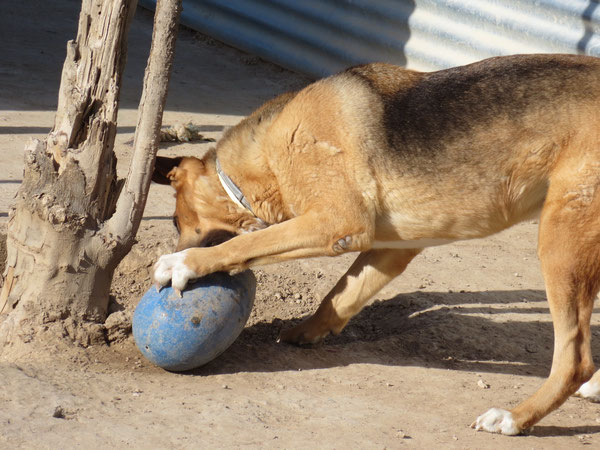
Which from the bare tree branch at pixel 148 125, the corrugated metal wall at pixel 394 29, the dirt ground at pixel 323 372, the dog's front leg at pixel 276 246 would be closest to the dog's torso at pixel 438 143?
the dog's front leg at pixel 276 246

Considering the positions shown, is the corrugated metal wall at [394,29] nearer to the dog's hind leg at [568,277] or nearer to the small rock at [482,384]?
the dog's hind leg at [568,277]

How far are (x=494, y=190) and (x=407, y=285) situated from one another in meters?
1.61

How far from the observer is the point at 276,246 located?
14.1ft

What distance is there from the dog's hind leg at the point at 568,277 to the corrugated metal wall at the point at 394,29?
4.39 metres

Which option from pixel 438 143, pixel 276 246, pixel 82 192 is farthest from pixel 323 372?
pixel 82 192

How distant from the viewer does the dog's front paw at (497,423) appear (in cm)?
398

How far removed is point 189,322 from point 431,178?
58.5 inches

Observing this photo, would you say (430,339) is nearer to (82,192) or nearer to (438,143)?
(438,143)

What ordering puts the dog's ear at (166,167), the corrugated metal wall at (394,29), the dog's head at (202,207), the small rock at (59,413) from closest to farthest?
the small rock at (59,413) < the dog's head at (202,207) < the dog's ear at (166,167) < the corrugated metal wall at (394,29)

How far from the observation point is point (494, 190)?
432cm

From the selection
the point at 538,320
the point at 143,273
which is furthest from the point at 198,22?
the point at 538,320

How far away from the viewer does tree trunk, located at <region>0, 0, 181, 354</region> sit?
13.9 ft

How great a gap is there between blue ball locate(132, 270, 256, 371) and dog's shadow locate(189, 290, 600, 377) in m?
0.25

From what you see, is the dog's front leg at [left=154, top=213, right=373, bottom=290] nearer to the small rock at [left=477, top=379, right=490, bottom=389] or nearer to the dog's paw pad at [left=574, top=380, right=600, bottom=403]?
the small rock at [left=477, top=379, right=490, bottom=389]
